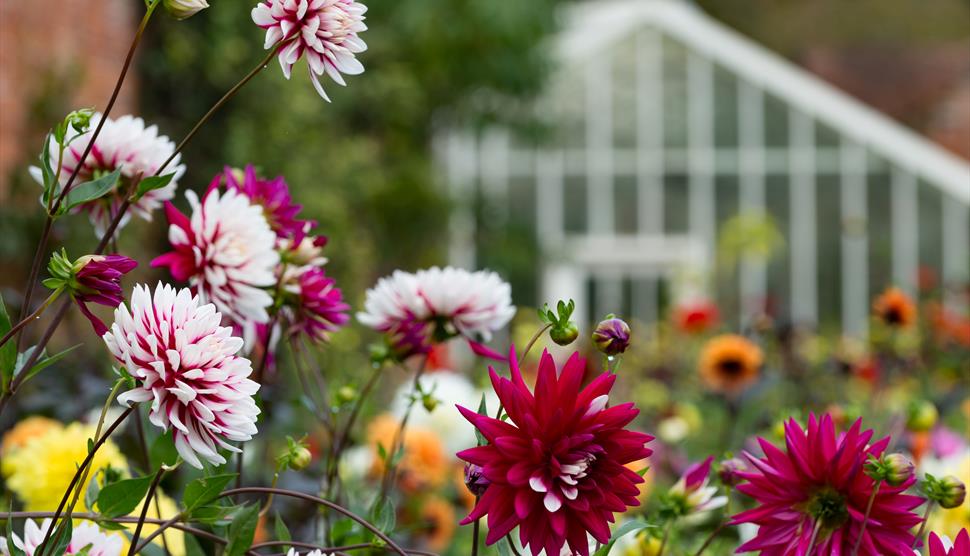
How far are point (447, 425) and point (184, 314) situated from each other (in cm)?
145

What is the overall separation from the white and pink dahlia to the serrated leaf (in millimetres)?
95

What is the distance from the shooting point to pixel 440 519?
1.66m

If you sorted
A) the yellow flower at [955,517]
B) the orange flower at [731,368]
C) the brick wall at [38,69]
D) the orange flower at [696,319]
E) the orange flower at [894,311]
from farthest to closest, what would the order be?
1. the brick wall at [38,69]
2. the orange flower at [696,319]
3. the orange flower at [731,368]
4. the orange flower at [894,311]
5. the yellow flower at [955,517]

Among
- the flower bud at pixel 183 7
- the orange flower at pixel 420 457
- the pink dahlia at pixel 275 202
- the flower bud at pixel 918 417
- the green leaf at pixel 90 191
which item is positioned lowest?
the orange flower at pixel 420 457

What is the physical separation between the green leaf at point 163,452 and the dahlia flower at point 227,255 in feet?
0.26

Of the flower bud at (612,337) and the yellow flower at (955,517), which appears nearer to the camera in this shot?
the flower bud at (612,337)

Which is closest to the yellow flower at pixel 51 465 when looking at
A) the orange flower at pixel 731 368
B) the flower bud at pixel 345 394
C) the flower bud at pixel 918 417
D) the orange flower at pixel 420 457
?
the flower bud at pixel 345 394

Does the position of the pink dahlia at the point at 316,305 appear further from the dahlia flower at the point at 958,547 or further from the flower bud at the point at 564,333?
the dahlia flower at the point at 958,547

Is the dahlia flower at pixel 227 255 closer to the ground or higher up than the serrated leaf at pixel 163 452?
higher up

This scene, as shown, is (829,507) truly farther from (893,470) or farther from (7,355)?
(7,355)

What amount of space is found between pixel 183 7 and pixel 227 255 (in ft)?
0.51

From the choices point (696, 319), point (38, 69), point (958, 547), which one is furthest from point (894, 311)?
point (38, 69)

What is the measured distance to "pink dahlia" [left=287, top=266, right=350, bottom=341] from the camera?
2.35ft

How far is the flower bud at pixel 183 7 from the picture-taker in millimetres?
538
